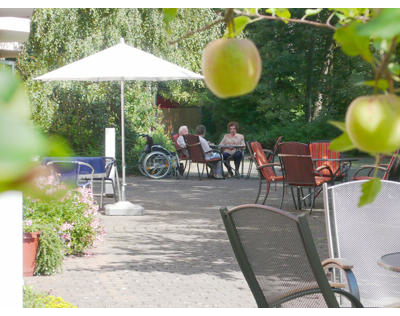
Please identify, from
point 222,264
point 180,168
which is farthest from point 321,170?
point 180,168

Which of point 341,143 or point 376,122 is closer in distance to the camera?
point 376,122

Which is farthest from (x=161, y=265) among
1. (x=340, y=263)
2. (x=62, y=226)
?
(x=340, y=263)

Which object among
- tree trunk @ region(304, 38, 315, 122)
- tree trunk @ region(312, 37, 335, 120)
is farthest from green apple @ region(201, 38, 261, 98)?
tree trunk @ region(312, 37, 335, 120)

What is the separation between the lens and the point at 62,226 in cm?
587

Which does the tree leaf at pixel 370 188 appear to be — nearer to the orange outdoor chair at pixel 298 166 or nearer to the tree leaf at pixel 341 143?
the tree leaf at pixel 341 143

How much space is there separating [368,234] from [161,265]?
2.77 meters

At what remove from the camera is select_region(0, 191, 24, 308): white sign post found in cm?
345

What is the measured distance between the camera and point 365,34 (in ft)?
1.03

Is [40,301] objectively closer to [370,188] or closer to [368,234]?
[368,234]

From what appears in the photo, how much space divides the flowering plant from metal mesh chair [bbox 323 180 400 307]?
2420mm

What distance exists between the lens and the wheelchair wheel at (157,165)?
1473 cm

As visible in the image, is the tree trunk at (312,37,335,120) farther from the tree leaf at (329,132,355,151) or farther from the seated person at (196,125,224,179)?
the tree leaf at (329,132,355,151)

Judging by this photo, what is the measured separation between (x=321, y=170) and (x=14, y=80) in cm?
964
